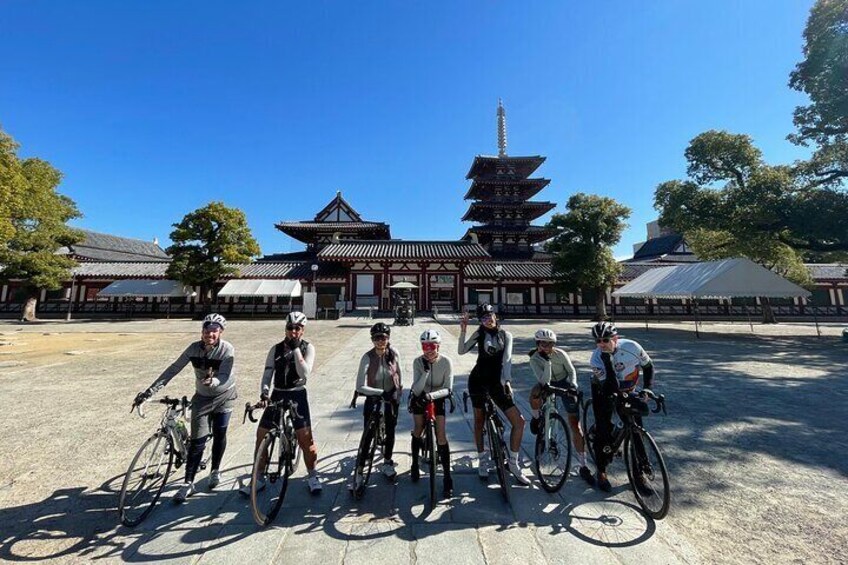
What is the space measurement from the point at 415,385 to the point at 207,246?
25631mm

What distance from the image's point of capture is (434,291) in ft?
89.4

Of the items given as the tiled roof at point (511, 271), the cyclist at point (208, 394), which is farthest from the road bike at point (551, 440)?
the tiled roof at point (511, 271)

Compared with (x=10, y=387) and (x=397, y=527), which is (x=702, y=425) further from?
(x=10, y=387)

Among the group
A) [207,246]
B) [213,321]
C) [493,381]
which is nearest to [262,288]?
[207,246]

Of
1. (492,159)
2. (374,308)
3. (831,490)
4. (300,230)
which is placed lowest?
(831,490)

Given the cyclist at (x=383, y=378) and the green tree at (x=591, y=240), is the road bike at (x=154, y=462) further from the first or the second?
the green tree at (x=591, y=240)

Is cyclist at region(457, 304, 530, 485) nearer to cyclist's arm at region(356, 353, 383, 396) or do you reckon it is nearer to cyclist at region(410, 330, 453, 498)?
cyclist at region(410, 330, 453, 498)

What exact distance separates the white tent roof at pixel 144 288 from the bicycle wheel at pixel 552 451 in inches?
1170

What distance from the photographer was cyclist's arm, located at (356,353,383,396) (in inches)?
121

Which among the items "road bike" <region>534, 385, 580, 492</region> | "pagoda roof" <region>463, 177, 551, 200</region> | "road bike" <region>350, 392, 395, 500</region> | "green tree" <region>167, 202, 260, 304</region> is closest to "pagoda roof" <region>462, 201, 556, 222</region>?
"pagoda roof" <region>463, 177, 551, 200</region>

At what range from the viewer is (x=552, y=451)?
344 cm

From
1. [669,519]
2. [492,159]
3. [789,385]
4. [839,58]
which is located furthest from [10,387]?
[492,159]

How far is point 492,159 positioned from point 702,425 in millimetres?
32082

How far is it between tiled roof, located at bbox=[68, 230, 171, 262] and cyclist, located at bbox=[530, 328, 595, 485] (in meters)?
37.5
